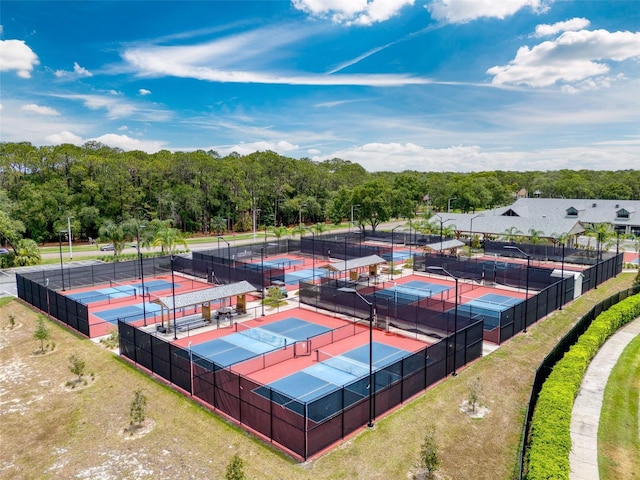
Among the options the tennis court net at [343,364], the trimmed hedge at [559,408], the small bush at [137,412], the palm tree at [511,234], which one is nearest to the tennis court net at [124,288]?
the tennis court net at [343,364]

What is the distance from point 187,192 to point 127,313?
57.2m

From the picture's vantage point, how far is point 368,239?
68.7m

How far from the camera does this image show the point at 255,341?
89.3ft

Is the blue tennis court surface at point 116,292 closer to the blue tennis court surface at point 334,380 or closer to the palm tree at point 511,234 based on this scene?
the blue tennis court surface at point 334,380

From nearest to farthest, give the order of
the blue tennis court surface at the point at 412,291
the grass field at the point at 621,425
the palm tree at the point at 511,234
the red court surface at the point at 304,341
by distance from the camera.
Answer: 1. the grass field at the point at 621,425
2. the red court surface at the point at 304,341
3. the blue tennis court surface at the point at 412,291
4. the palm tree at the point at 511,234

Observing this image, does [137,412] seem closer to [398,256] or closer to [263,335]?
[263,335]

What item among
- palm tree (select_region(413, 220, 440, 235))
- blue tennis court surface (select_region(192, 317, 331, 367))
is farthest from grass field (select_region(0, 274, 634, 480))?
palm tree (select_region(413, 220, 440, 235))

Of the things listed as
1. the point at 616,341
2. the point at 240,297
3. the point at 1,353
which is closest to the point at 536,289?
the point at 616,341

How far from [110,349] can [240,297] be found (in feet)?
32.5

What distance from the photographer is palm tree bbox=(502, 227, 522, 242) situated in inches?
2525

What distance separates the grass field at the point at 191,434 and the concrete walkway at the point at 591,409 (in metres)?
1.90

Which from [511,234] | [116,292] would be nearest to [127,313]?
[116,292]

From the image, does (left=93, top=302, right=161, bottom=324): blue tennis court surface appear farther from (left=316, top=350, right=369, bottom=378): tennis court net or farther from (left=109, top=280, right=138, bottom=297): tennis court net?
(left=316, top=350, right=369, bottom=378): tennis court net

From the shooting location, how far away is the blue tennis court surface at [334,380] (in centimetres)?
1645
